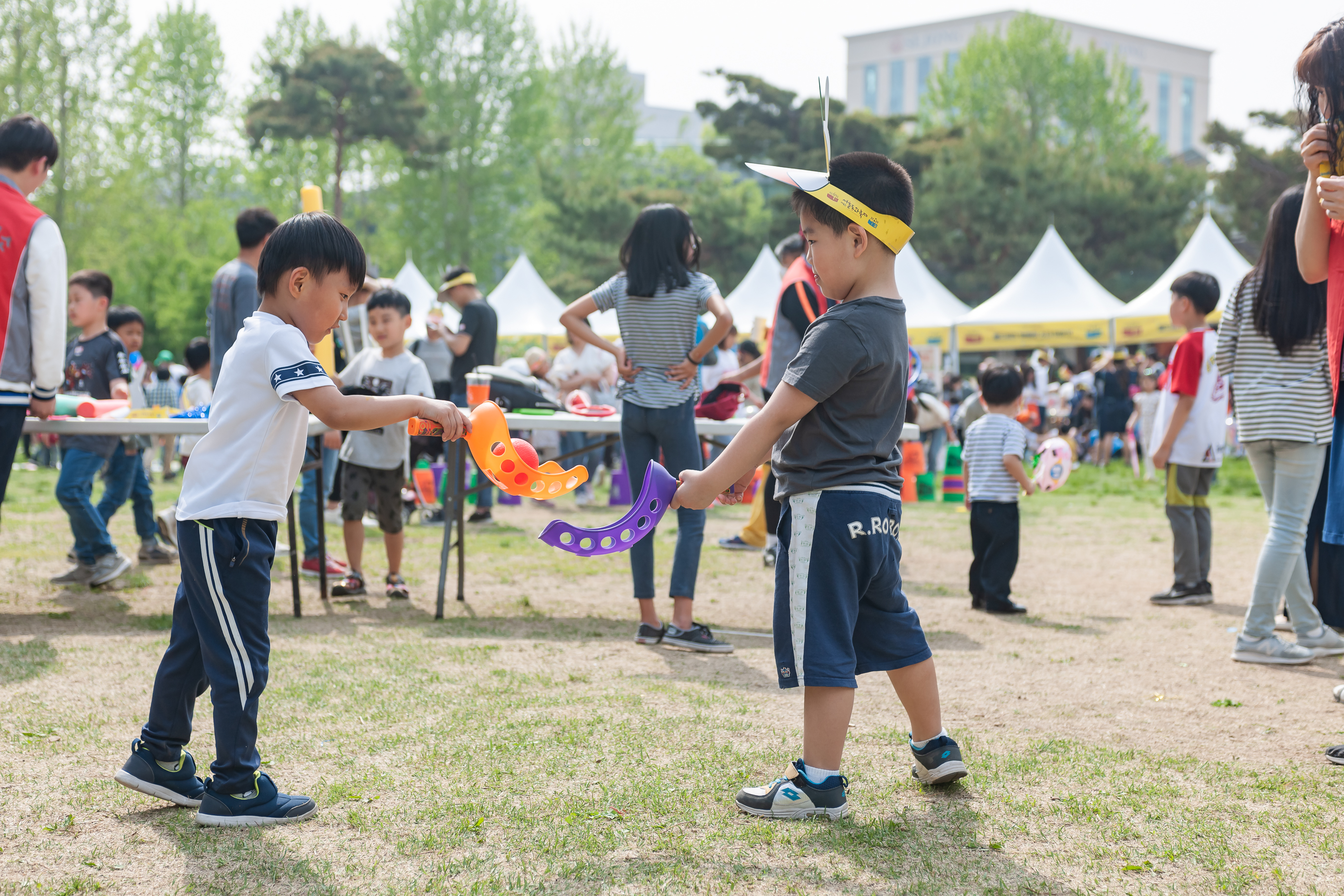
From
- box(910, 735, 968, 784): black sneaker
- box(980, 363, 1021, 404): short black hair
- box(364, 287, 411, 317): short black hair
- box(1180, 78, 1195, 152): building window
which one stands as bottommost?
box(910, 735, 968, 784): black sneaker

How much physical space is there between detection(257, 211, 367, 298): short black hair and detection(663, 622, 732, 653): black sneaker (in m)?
2.59

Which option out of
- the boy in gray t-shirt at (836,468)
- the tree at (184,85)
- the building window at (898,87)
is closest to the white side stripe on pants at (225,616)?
the boy in gray t-shirt at (836,468)

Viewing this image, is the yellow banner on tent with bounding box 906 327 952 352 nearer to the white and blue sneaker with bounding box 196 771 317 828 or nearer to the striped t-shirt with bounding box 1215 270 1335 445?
the striped t-shirt with bounding box 1215 270 1335 445

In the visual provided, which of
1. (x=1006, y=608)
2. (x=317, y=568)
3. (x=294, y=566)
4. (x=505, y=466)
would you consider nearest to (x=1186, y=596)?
(x=1006, y=608)

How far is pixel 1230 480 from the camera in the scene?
15023mm

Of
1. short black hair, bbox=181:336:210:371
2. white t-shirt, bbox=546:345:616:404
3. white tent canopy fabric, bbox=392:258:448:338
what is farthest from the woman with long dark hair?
white tent canopy fabric, bbox=392:258:448:338

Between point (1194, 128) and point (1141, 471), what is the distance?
358 feet

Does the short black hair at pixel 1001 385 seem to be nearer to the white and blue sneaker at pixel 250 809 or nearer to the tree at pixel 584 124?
the white and blue sneaker at pixel 250 809

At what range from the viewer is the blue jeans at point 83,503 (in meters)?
6.10

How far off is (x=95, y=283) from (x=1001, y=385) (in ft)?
17.5

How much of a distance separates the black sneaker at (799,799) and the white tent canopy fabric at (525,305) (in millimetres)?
22230

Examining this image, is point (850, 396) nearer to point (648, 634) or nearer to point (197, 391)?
point (648, 634)

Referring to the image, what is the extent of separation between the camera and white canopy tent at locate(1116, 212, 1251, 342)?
2034 centimetres

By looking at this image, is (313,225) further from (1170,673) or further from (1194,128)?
(1194,128)
